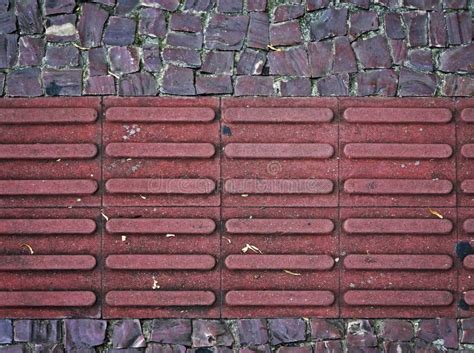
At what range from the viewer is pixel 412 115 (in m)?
3.56

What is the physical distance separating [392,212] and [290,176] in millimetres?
624

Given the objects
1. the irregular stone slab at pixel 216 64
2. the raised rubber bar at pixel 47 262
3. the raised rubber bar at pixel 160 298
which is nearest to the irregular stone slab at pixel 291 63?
the irregular stone slab at pixel 216 64

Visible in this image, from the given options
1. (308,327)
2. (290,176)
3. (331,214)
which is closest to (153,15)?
(290,176)

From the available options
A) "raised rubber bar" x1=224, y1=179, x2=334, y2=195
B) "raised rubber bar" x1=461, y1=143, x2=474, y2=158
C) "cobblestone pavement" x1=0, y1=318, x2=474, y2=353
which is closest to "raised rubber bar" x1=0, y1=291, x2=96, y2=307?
"cobblestone pavement" x1=0, y1=318, x2=474, y2=353

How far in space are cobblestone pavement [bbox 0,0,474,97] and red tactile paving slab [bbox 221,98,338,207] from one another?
0.12 m

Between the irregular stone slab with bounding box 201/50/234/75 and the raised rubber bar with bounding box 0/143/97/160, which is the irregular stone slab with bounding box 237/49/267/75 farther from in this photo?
the raised rubber bar with bounding box 0/143/97/160

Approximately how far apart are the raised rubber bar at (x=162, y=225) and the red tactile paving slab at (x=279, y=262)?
13 centimetres

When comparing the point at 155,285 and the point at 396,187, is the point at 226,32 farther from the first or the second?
the point at 155,285

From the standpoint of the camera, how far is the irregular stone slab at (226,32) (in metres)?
3.61

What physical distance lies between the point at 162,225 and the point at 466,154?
1.80m

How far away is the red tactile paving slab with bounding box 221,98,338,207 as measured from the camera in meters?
3.54

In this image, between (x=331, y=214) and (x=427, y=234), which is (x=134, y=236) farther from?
(x=427, y=234)

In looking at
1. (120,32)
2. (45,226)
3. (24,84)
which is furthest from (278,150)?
(24,84)

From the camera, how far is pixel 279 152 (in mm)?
3539
